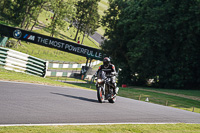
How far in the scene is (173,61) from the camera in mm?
36562

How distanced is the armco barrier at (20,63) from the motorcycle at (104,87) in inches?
360

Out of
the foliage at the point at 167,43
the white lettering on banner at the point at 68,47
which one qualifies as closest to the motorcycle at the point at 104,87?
the foliage at the point at 167,43

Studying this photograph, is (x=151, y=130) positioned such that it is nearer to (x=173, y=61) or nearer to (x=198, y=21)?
(x=198, y=21)

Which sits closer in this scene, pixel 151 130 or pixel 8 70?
pixel 151 130

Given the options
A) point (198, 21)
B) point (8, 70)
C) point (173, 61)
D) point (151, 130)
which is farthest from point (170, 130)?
point (173, 61)

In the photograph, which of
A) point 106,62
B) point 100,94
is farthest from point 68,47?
point 100,94

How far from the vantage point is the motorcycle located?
12.2 metres

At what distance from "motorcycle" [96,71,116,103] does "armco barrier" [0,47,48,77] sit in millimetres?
9150

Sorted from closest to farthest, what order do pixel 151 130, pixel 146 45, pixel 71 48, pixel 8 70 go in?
pixel 151 130
pixel 8 70
pixel 146 45
pixel 71 48

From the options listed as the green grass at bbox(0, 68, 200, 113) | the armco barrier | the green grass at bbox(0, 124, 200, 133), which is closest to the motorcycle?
the green grass at bbox(0, 124, 200, 133)

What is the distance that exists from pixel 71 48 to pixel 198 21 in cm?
1850

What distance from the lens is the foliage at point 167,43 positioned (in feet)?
111

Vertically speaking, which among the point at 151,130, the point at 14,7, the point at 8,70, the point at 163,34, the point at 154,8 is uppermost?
the point at 14,7

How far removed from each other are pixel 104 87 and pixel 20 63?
33.4ft
